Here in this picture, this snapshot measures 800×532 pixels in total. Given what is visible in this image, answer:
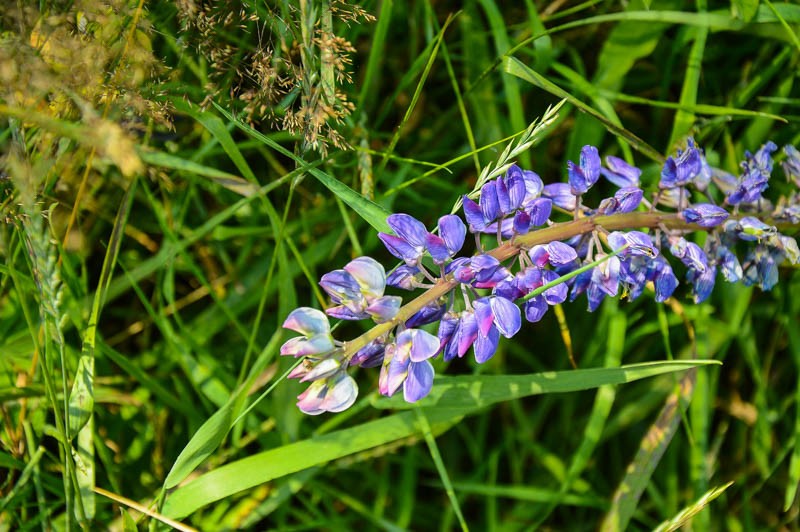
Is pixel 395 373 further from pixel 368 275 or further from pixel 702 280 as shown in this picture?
pixel 702 280

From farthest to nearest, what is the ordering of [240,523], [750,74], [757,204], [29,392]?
[750,74], [240,523], [29,392], [757,204]

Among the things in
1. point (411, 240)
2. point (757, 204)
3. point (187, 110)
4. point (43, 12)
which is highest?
point (43, 12)

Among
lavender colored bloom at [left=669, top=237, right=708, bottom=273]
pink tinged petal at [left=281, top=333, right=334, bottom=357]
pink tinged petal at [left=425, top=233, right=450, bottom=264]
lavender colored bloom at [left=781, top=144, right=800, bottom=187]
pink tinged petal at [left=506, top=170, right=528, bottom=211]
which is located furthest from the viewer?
lavender colored bloom at [left=781, top=144, right=800, bottom=187]

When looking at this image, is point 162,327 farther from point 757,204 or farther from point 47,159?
point 757,204

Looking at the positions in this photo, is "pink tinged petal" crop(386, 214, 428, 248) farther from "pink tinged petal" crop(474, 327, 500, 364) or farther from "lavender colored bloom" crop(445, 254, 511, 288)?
"pink tinged petal" crop(474, 327, 500, 364)

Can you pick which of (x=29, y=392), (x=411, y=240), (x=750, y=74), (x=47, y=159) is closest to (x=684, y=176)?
(x=411, y=240)

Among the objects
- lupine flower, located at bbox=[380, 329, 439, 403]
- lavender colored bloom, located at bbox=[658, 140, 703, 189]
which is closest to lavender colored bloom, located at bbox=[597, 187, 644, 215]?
lavender colored bloom, located at bbox=[658, 140, 703, 189]

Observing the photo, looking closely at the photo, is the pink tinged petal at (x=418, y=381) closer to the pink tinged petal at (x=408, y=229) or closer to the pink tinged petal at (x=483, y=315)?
the pink tinged petal at (x=483, y=315)
